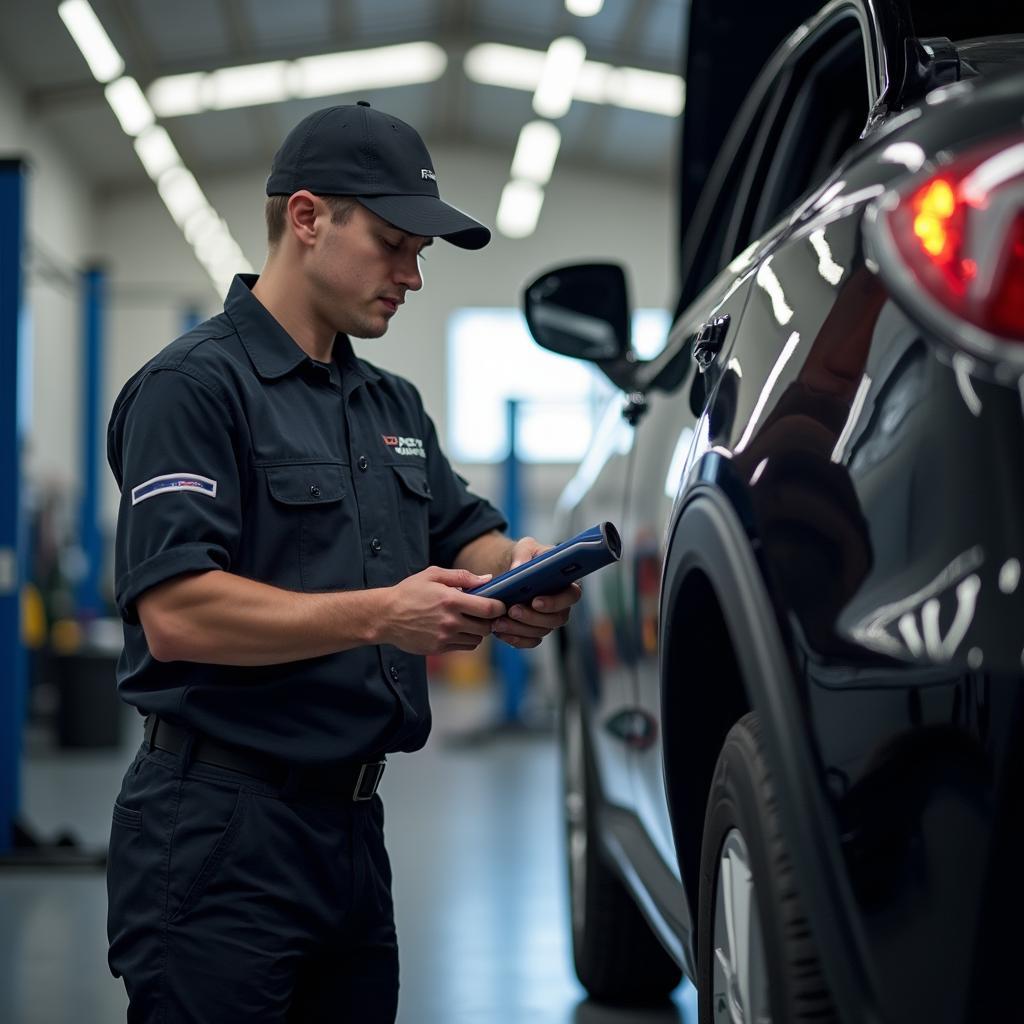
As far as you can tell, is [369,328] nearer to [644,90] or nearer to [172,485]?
[172,485]

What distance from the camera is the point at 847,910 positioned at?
1.12 metres

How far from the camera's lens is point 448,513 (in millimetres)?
2217

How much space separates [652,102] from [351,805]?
576 inches

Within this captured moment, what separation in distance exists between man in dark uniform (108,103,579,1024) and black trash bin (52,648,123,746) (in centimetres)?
651

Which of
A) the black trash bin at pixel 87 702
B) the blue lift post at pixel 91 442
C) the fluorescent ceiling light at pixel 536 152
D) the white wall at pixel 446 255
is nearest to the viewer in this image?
the black trash bin at pixel 87 702

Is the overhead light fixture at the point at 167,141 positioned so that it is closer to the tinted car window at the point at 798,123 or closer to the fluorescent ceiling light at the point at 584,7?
the fluorescent ceiling light at the point at 584,7

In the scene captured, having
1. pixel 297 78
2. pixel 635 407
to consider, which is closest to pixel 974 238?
pixel 635 407

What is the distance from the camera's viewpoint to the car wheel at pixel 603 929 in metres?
3.10

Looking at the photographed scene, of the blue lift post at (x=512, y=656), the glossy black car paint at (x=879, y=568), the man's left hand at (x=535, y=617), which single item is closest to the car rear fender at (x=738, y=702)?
the glossy black car paint at (x=879, y=568)

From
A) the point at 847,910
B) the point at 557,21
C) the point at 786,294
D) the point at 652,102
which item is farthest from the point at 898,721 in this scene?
the point at 652,102

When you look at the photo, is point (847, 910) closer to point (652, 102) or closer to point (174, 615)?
point (174, 615)

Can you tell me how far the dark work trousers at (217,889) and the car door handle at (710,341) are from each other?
71 centimetres

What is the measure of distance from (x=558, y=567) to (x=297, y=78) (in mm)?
13984

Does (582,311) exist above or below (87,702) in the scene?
above
